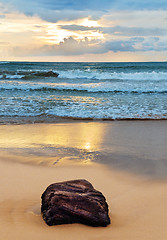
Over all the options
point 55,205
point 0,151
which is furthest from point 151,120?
point 55,205

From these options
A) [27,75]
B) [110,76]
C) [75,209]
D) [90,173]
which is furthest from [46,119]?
[27,75]

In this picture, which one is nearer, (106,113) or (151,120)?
(151,120)

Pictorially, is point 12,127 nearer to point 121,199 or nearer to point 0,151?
point 0,151

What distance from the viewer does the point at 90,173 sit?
3.52 meters

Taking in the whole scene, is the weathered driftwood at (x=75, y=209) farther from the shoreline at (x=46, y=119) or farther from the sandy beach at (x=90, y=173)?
the shoreline at (x=46, y=119)

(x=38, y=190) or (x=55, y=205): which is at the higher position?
(x=55, y=205)

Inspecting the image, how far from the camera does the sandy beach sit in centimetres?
218

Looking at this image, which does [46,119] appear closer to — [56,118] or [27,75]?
[56,118]

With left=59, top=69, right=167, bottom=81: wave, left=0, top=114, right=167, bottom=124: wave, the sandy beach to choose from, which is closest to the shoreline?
left=0, top=114, right=167, bottom=124: wave

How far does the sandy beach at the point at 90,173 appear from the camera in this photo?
7.16 feet

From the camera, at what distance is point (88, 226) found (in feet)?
7.23

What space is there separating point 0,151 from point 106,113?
4479mm

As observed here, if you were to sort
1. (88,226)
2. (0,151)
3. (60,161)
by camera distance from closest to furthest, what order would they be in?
1. (88,226)
2. (60,161)
3. (0,151)

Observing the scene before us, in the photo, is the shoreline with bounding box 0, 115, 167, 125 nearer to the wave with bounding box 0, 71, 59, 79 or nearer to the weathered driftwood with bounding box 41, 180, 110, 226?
the weathered driftwood with bounding box 41, 180, 110, 226
